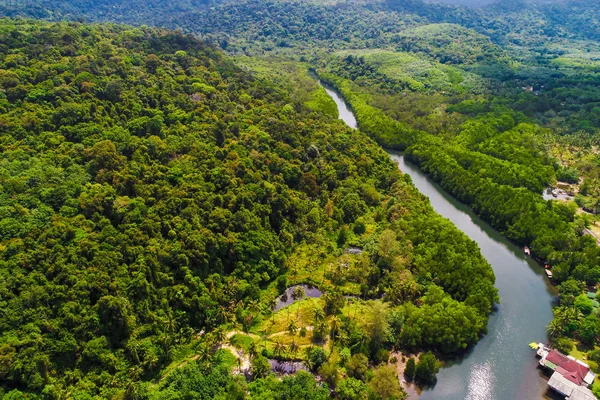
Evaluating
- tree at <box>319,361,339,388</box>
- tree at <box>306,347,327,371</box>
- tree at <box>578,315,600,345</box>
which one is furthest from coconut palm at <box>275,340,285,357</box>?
tree at <box>578,315,600,345</box>

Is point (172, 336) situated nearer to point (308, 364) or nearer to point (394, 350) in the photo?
point (308, 364)

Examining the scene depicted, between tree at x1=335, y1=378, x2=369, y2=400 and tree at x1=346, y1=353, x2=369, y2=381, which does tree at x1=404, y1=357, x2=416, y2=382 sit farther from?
tree at x1=335, y1=378, x2=369, y2=400

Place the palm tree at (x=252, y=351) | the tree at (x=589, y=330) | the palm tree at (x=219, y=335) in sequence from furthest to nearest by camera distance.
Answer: the tree at (x=589, y=330)
the palm tree at (x=219, y=335)
the palm tree at (x=252, y=351)

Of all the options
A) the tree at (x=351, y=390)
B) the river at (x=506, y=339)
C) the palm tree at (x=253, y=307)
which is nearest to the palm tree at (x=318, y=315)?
the palm tree at (x=253, y=307)

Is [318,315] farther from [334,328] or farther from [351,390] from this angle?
[351,390]

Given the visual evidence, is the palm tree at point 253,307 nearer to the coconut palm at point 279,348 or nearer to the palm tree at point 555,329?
the coconut palm at point 279,348
